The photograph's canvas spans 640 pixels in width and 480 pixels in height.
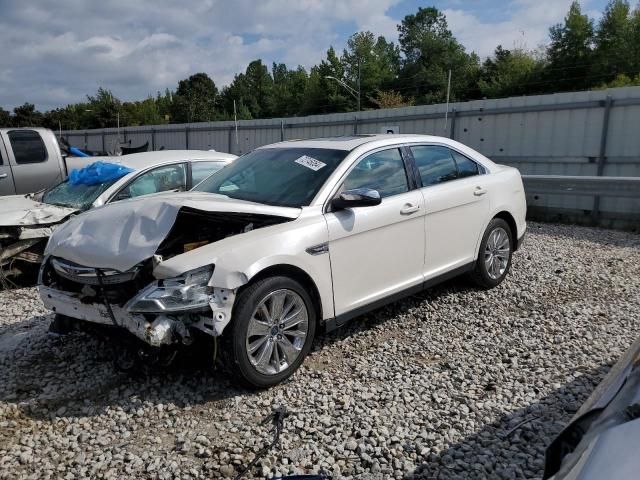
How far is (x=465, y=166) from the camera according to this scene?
5.20 m

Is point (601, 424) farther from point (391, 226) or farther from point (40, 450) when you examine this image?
point (40, 450)

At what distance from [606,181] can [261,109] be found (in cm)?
7115

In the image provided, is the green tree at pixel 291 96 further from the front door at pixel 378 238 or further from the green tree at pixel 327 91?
the front door at pixel 378 238

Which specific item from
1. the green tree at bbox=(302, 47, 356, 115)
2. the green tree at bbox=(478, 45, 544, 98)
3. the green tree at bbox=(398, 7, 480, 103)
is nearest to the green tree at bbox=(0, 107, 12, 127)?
the green tree at bbox=(302, 47, 356, 115)

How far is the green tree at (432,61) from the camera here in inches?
2153

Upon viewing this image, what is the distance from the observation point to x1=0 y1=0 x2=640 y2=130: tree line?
4703 centimetres

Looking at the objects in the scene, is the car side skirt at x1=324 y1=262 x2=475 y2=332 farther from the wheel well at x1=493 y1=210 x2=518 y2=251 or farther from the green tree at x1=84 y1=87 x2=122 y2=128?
the green tree at x1=84 y1=87 x2=122 y2=128

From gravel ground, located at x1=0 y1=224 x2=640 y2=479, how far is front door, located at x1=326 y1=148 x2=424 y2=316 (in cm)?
50

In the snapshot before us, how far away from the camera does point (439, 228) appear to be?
4613 mm

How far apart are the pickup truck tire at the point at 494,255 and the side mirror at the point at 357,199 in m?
1.89

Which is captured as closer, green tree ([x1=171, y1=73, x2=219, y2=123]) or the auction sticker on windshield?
the auction sticker on windshield

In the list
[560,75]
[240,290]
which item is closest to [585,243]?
[240,290]

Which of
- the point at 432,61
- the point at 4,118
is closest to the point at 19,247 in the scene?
the point at 432,61

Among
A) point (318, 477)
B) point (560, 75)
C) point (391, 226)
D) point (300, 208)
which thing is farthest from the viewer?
point (560, 75)
